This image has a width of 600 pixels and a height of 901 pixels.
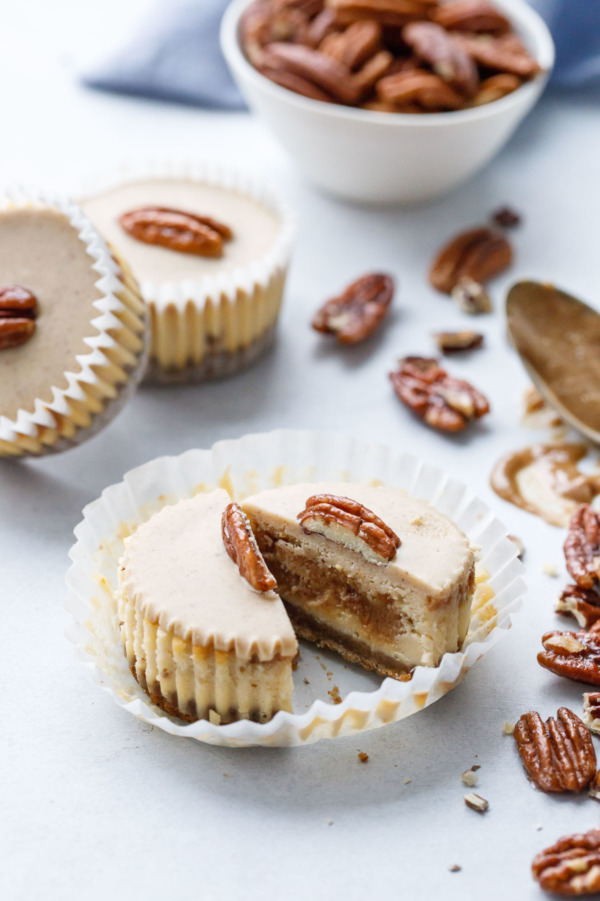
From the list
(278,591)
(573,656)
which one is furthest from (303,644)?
(573,656)

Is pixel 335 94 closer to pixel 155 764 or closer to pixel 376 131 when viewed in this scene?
pixel 376 131

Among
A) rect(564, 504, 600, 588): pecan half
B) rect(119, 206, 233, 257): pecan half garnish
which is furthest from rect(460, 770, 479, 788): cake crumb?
rect(119, 206, 233, 257): pecan half garnish

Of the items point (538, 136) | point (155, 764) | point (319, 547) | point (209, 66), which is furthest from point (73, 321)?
point (538, 136)

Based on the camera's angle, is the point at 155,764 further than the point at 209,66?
No

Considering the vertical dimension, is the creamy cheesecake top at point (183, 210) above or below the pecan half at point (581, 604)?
above

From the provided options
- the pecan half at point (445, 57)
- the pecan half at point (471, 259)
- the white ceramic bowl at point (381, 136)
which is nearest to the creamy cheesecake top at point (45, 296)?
the white ceramic bowl at point (381, 136)

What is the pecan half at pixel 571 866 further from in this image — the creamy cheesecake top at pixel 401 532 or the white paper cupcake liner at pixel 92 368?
the white paper cupcake liner at pixel 92 368

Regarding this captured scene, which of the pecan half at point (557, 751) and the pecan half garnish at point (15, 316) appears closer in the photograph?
the pecan half at point (557, 751)
